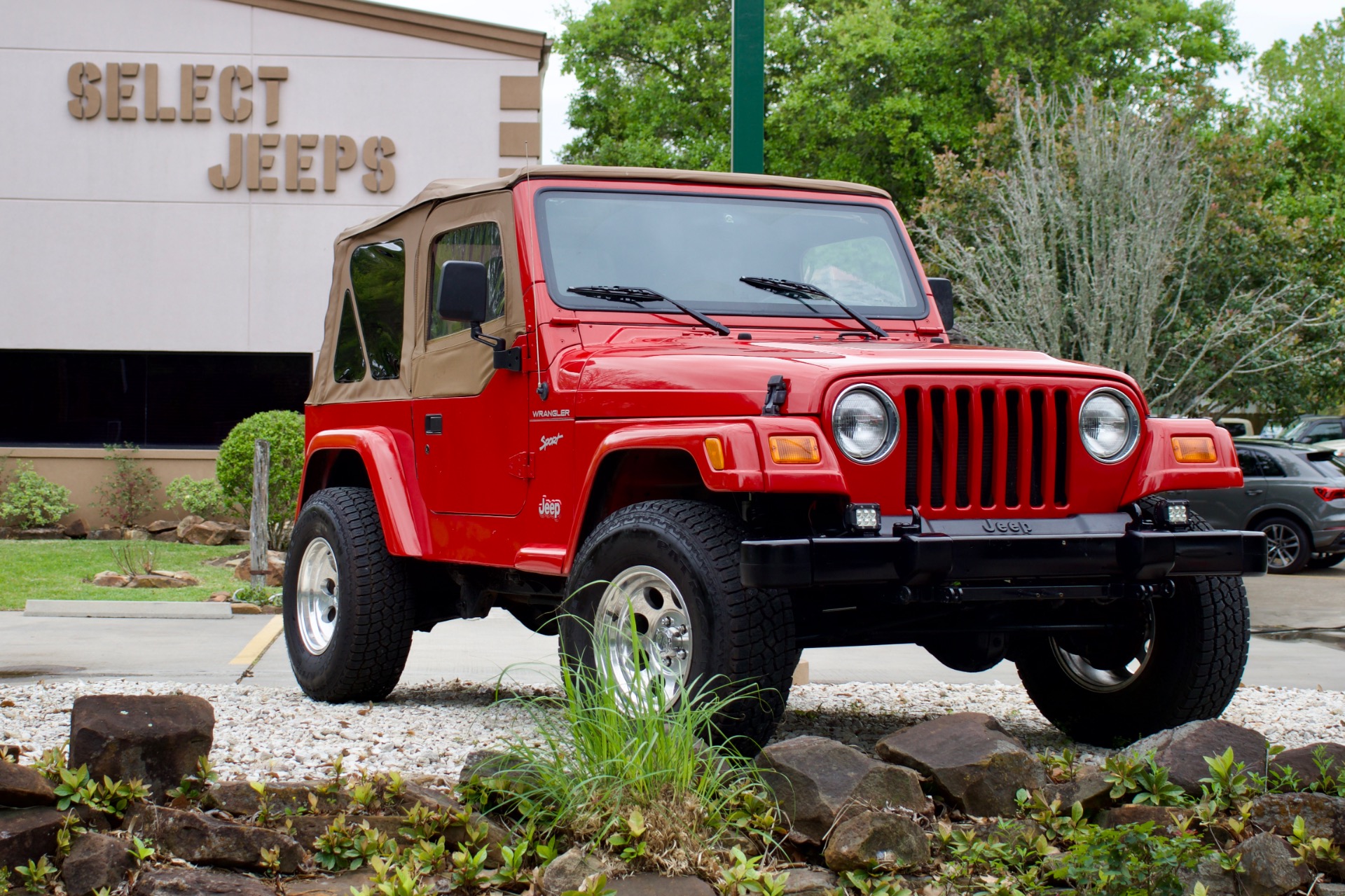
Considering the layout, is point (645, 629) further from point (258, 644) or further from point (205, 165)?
point (205, 165)

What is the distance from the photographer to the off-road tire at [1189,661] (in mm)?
5371

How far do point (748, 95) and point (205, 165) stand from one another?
12.0m

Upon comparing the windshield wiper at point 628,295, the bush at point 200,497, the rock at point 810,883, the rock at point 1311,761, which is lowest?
the bush at point 200,497

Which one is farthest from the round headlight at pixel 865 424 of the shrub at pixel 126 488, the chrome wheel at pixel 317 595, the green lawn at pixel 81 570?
the shrub at pixel 126 488

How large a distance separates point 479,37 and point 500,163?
1.60 meters

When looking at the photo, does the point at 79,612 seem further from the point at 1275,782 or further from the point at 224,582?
the point at 1275,782

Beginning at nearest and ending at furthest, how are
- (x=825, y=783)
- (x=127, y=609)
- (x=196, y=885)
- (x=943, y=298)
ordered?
(x=196, y=885), (x=825, y=783), (x=943, y=298), (x=127, y=609)

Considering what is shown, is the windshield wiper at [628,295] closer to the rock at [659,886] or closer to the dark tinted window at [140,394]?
the rock at [659,886]

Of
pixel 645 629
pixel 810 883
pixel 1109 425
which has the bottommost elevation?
pixel 810 883

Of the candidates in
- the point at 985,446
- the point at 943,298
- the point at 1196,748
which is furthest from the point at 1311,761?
the point at 943,298

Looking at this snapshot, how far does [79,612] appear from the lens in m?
10.6

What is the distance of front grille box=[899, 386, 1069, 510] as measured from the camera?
4738 mm

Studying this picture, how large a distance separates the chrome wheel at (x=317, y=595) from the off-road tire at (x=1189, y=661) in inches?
144

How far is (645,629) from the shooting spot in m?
4.94
